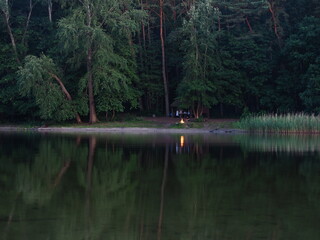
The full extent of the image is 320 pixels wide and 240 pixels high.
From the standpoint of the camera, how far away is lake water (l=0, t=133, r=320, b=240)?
322 inches

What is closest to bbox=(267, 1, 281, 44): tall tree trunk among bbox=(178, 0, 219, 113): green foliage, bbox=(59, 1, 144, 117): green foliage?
bbox=(178, 0, 219, 113): green foliage

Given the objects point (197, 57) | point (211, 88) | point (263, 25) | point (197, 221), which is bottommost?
point (197, 221)

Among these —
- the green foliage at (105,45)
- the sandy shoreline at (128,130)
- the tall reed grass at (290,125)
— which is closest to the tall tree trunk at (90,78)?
the green foliage at (105,45)

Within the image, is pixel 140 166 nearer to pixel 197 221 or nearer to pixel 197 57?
pixel 197 221

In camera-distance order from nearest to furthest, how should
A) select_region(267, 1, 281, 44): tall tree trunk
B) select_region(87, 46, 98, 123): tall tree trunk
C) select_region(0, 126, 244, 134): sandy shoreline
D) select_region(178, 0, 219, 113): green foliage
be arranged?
select_region(0, 126, 244, 134): sandy shoreline
select_region(87, 46, 98, 123): tall tree trunk
select_region(178, 0, 219, 113): green foliage
select_region(267, 1, 281, 44): tall tree trunk

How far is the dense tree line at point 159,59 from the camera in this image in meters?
40.0

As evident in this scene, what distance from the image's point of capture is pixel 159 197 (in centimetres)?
1080

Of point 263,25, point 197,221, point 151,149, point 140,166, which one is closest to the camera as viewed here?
point 197,221

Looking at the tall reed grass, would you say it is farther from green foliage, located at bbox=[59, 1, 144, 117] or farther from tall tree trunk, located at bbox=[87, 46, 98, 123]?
tall tree trunk, located at bbox=[87, 46, 98, 123]

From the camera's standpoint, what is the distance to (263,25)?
46.2 meters

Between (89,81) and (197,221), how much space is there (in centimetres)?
→ 3307

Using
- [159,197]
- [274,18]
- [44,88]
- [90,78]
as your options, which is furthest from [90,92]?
[159,197]

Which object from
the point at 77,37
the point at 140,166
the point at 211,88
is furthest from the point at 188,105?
the point at 140,166

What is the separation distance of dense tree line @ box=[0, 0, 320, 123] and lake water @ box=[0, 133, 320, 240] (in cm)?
2160
